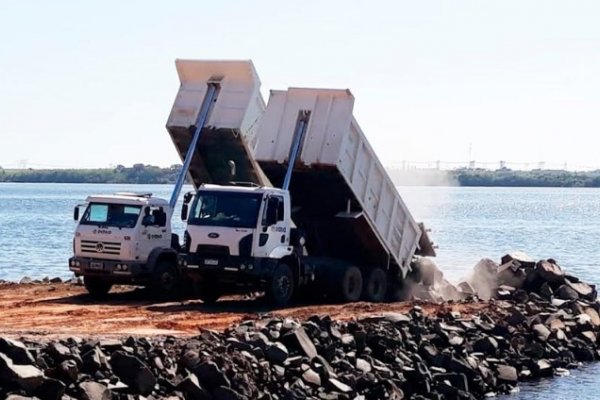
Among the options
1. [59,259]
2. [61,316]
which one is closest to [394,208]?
[61,316]

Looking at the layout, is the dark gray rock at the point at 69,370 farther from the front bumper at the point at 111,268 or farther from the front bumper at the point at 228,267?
the front bumper at the point at 111,268

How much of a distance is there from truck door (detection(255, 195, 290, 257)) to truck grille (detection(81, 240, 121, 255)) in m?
3.30

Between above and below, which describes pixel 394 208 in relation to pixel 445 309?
above

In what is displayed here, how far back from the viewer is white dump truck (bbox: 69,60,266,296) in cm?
2983

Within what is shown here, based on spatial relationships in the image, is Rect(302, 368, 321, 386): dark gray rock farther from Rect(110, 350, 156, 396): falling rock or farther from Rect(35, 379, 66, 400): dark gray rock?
Rect(35, 379, 66, 400): dark gray rock

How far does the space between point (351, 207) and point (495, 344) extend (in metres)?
5.21

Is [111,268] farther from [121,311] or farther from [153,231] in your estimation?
[121,311]

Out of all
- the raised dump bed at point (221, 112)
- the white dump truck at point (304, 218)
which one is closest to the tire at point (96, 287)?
the white dump truck at point (304, 218)

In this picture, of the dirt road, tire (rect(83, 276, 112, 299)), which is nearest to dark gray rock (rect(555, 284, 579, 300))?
the dirt road

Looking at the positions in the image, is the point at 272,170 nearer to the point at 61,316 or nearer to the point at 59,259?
the point at 61,316


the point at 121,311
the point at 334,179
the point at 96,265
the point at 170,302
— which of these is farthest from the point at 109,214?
the point at 334,179

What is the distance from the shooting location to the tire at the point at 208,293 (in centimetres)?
2970

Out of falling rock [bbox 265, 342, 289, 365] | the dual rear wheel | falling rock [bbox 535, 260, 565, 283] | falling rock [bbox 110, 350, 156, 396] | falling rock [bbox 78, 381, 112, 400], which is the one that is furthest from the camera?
falling rock [bbox 535, 260, 565, 283]

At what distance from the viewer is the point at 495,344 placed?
2728cm
